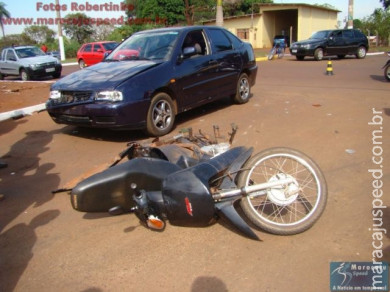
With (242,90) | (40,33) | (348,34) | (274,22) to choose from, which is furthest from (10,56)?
(40,33)

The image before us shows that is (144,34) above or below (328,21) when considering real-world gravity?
below

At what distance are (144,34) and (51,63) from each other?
1098cm

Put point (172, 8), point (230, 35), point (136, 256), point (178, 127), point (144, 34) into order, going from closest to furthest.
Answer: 1. point (136, 256)
2. point (178, 127)
3. point (144, 34)
4. point (230, 35)
5. point (172, 8)

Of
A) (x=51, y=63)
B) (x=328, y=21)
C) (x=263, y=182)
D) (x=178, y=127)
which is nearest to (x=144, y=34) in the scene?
(x=178, y=127)

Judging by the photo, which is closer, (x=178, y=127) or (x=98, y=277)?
(x=98, y=277)

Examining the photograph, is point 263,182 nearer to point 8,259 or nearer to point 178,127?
point 8,259

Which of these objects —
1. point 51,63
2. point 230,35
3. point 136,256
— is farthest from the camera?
point 51,63

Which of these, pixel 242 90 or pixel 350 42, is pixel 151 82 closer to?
pixel 242 90

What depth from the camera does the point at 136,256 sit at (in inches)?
114

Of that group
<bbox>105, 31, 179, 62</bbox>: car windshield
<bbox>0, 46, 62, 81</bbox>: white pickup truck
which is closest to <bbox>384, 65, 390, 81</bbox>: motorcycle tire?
<bbox>105, 31, 179, 62</bbox>: car windshield

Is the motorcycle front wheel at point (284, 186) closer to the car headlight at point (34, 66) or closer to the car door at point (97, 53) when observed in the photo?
the car headlight at point (34, 66)

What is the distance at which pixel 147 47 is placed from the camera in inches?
263

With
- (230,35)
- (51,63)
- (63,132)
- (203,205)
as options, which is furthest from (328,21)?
(203,205)

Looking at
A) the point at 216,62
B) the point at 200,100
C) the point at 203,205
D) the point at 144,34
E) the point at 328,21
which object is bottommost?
the point at 203,205
